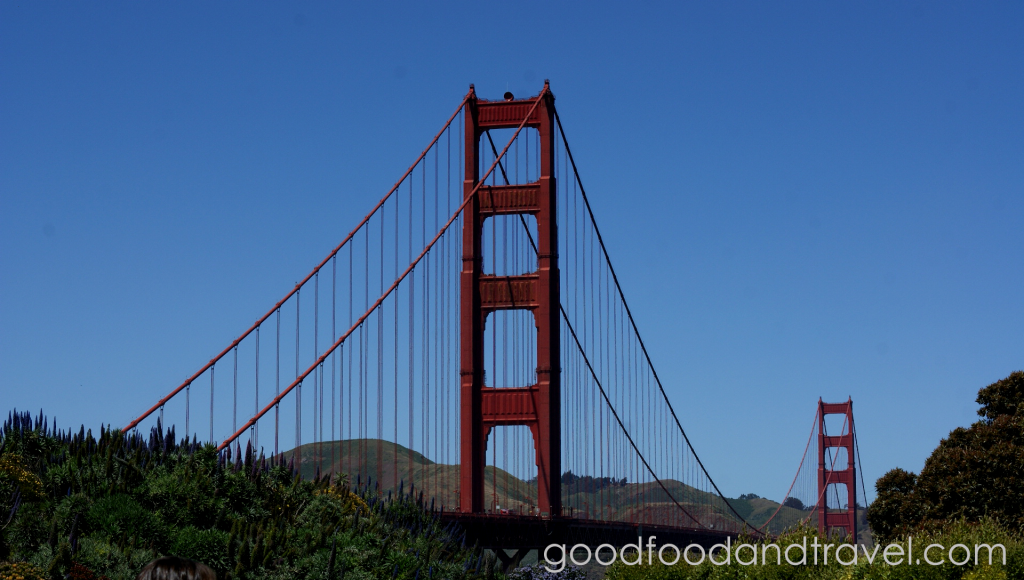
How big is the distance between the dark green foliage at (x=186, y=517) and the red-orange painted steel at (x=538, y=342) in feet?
52.5

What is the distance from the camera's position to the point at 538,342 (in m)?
48.0

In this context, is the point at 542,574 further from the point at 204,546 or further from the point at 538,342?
the point at 538,342

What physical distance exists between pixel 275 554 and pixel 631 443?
47.6 m

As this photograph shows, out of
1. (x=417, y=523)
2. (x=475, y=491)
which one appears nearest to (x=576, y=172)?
(x=475, y=491)

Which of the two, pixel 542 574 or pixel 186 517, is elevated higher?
pixel 186 517

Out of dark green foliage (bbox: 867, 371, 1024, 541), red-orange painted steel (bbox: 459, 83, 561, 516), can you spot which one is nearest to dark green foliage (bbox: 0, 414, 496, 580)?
red-orange painted steel (bbox: 459, 83, 561, 516)

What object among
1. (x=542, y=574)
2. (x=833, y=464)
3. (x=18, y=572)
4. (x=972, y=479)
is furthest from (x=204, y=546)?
(x=833, y=464)

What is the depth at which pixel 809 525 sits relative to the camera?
2773 centimetres

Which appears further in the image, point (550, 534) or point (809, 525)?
point (550, 534)

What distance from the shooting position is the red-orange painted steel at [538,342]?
155 feet

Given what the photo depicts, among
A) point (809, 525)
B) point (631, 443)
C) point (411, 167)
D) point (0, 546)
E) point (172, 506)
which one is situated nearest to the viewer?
point (0, 546)

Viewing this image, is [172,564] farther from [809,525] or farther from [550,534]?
[550,534]

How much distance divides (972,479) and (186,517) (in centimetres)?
2479

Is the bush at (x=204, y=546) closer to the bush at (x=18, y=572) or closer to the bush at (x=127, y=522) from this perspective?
the bush at (x=127, y=522)
